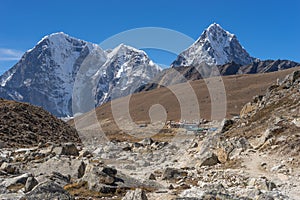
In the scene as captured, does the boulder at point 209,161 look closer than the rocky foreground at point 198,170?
No

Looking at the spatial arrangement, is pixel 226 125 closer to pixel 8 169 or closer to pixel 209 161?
pixel 209 161

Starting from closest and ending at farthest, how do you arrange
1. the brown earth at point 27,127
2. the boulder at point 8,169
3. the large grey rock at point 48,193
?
the large grey rock at point 48,193
the boulder at point 8,169
the brown earth at point 27,127

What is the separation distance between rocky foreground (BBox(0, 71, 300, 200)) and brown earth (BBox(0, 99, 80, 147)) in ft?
30.1

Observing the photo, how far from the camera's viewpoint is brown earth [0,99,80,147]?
160ft

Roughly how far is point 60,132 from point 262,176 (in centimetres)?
4019

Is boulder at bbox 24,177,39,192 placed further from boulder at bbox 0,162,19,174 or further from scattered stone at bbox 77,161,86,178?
boulder at bbox 0,162,19,174

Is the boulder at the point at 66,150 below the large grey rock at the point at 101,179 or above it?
above

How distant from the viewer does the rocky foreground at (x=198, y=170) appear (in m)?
19.4

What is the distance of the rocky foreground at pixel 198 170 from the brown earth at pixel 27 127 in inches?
362

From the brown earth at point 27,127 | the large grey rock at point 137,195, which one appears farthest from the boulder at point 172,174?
the brown earth at point 27,127

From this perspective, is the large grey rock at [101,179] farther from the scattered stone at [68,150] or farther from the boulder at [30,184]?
the scattered stone at [68,150]

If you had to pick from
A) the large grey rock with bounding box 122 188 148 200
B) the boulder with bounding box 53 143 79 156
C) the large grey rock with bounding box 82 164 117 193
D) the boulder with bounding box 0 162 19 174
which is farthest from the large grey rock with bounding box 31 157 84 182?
the large grey rock with bounding box 122 188 148 200

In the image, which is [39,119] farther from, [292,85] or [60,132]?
[292,85]

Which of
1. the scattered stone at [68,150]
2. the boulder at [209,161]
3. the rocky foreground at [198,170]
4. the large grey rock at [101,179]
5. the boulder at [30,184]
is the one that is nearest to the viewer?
the rocky foreground at [198,170]
